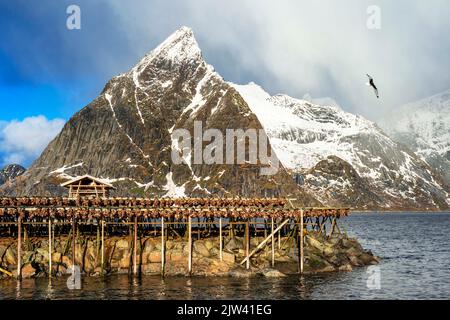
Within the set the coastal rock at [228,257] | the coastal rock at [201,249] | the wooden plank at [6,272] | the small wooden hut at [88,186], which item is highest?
the small wooden hut at [88,186]

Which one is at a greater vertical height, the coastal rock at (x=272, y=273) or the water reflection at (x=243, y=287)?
the coastal rock at (x=272, y=273)

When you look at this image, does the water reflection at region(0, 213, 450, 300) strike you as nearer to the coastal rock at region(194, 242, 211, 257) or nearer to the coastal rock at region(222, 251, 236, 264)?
the coastal rock at region(222, 251, 236, 264)

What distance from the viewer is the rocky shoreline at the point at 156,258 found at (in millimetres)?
67688

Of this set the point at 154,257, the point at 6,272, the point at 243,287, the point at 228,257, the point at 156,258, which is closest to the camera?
the point at 243,287

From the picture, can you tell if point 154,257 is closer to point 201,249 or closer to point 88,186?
point 201,249

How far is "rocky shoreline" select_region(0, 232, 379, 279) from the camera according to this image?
6769cm

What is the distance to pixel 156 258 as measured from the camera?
230 ft

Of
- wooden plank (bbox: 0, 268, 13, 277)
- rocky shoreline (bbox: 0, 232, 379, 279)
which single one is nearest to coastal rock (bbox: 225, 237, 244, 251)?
rocky shoreline (bbox: 0, 232, 379, 279)

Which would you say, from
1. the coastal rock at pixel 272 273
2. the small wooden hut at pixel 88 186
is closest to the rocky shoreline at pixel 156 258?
the coastal rock at pixel 272 273

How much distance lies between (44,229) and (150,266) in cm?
2541

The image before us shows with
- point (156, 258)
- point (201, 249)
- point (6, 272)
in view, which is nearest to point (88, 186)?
point (156, 258)

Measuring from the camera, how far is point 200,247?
72.4 metres

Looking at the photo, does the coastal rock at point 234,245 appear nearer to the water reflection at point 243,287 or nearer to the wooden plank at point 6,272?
the water reflection at point 243,287
